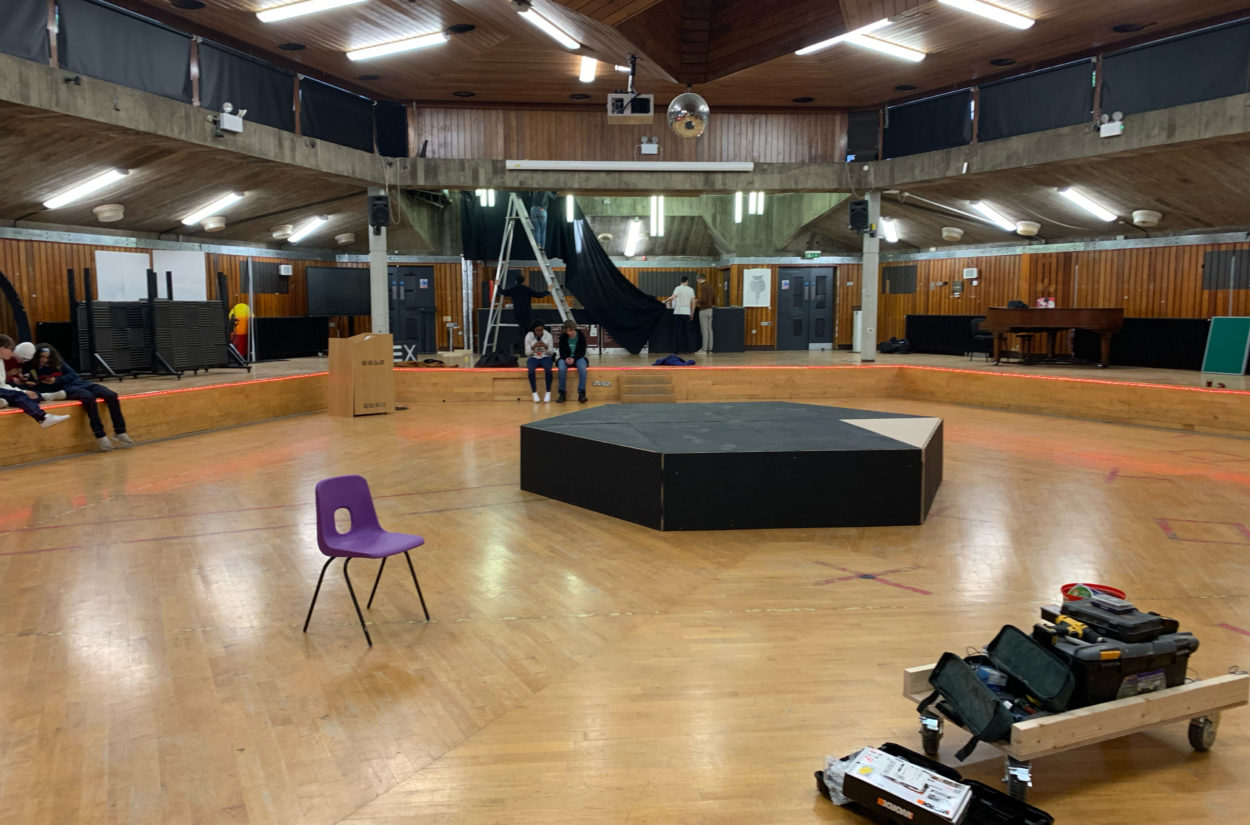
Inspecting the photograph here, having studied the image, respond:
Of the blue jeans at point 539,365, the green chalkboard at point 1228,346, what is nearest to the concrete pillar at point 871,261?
the green chalkboard at point 1228,346

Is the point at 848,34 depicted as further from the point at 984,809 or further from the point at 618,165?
the point at 618,165

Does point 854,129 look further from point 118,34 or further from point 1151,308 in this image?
point 118,34

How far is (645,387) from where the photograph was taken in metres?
13.7

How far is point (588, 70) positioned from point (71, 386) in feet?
25.5

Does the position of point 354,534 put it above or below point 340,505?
below

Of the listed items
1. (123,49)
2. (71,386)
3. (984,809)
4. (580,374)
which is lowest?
(984,809)

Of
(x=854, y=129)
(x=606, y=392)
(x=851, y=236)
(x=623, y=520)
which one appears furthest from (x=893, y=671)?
(x=851, y=236)

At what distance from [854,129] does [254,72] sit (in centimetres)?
956

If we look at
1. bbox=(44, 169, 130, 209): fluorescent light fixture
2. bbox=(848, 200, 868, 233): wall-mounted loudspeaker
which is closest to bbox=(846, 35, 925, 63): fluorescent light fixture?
bbox=(848, 200, 868, 233): wall-mounted loudspeaker

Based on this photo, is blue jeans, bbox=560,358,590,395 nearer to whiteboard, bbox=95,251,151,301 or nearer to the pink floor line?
the pink floor line

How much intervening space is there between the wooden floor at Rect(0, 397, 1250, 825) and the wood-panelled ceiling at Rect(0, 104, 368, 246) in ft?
16.0

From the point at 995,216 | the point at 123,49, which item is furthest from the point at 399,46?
the point at 995,216

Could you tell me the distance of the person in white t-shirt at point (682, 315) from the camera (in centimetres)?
1739

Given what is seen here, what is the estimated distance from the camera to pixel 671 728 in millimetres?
3258
